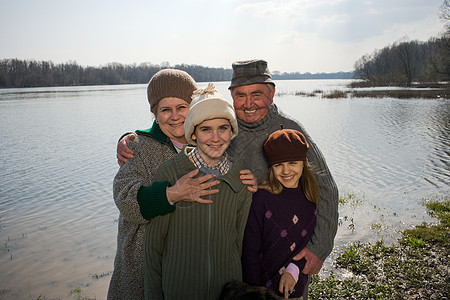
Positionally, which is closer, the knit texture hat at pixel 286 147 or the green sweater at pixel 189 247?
the green sweater at pixel 189 247

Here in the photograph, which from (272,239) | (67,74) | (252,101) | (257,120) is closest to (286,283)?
(272,239)

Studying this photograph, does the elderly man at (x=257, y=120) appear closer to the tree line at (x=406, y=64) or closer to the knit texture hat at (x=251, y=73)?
the knit texture hat at (x=251, y=73)

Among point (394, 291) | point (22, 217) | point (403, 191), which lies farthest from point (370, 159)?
point (22, 217)

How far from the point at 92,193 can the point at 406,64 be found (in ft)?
278

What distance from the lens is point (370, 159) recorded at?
45.6 ft

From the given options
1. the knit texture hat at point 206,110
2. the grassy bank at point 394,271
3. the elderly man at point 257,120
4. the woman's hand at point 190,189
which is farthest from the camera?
the grassy bank at point 394,271

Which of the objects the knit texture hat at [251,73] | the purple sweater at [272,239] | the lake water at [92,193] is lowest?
the lake water at [92,193]

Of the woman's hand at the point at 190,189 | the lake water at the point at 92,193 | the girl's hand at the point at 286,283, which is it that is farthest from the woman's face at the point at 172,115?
the lake water at the point at 92,193

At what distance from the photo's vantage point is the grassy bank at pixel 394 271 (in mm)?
4523

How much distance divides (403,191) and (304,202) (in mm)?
8706

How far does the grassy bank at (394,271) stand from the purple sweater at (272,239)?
237cm

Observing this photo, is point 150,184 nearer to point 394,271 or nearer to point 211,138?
point 211,138

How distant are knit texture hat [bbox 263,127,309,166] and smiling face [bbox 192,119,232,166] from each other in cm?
51

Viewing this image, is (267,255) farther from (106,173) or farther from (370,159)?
(370,159)
